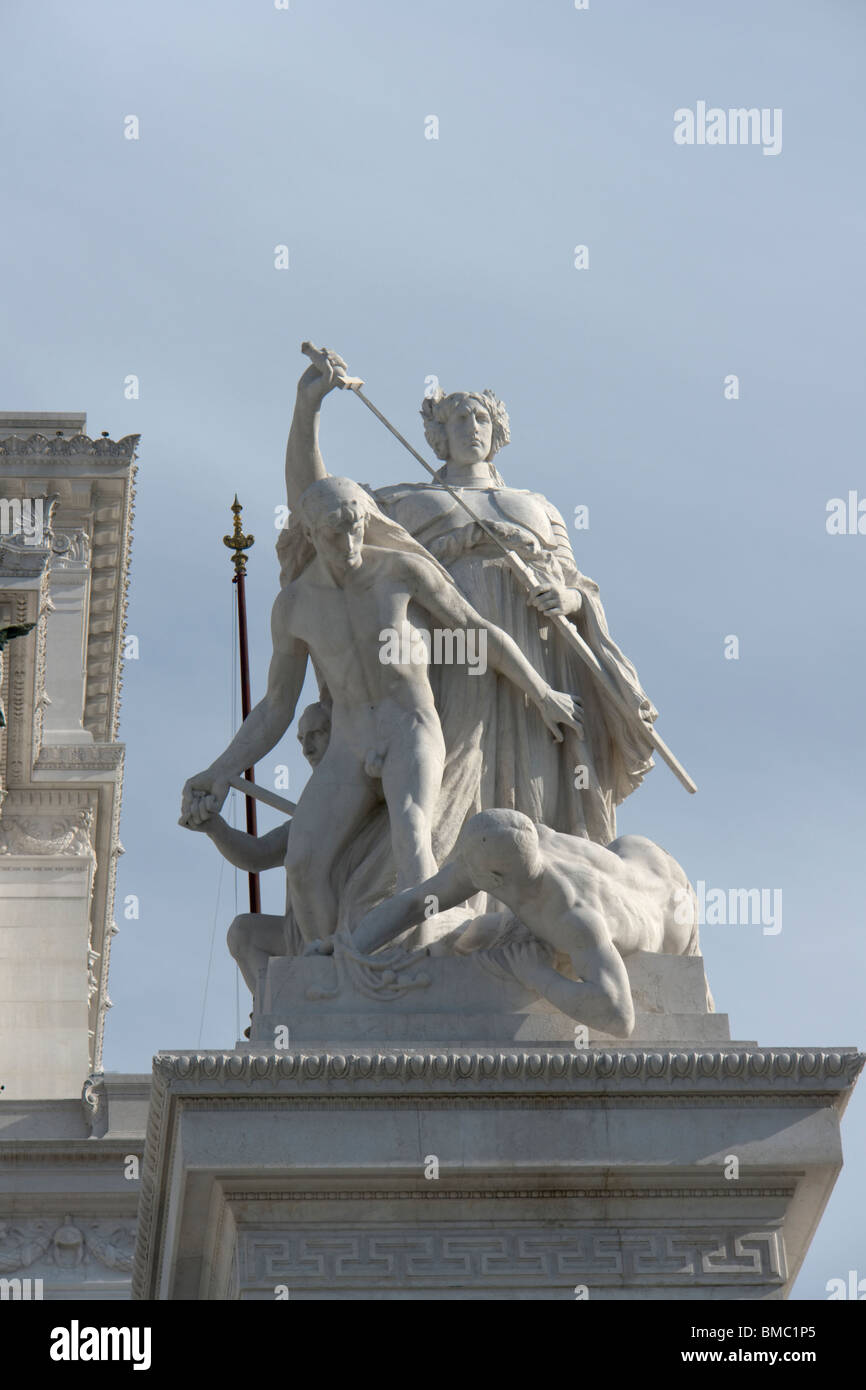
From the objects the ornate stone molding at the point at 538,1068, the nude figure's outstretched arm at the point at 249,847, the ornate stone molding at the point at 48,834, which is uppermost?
the ornate stone molding at the point at 48,834

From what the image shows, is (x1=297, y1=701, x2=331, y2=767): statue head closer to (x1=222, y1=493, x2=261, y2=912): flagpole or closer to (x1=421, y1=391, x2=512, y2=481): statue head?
(x1=421, y1=391, x2=512, y2=481): statue head

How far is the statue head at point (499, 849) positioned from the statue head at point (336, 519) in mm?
2257

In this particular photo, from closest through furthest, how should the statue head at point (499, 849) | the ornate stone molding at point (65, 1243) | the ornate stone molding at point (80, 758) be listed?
the statue head at point (499, 849), the ornate stone molding at point (65, 1243), the ornate stone molding at point (80, 758)

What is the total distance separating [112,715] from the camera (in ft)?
164

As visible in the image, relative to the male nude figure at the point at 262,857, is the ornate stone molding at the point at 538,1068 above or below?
below

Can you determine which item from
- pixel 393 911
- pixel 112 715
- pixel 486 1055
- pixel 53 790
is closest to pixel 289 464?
pixel 393 911

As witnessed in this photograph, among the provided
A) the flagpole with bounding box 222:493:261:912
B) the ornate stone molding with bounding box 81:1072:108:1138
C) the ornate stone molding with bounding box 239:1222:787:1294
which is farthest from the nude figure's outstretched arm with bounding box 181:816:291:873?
the flagpole with bounding box 222:493:261:912

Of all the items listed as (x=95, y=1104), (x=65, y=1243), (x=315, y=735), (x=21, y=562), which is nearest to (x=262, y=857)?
(x=315, y=735)

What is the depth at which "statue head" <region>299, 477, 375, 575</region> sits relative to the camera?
51.9 ft

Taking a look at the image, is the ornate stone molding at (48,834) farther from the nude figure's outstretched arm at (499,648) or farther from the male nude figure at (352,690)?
the nude figure's outstretched arm at (499,648)

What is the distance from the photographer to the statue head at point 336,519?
1581 cm

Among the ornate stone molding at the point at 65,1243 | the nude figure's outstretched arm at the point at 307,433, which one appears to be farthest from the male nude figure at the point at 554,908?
the ornate stone molding at the point at 65,1243

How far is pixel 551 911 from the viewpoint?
562 inches
